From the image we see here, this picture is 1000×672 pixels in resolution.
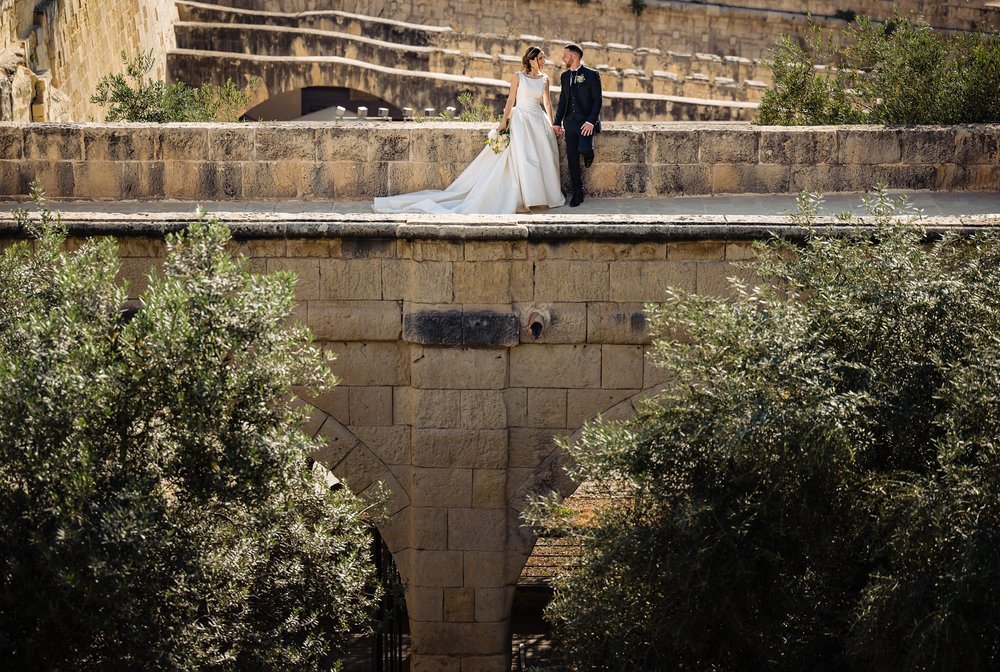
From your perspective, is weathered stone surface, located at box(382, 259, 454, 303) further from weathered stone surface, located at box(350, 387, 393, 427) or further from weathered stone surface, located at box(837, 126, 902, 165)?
weathered stone surface, located at box(837, 126, 902, 165)

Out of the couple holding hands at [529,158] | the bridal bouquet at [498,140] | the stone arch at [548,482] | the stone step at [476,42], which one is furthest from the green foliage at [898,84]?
the stone step at [476,42]

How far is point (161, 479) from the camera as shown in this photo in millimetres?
6609

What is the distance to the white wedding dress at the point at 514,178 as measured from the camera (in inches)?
405

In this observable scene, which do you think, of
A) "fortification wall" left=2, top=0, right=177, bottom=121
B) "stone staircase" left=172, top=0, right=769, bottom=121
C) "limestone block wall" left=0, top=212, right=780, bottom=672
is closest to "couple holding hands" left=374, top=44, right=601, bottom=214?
"limestone block wall" left=0, top=212, right=780, bottom=672

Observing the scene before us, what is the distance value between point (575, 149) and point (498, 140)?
0.56 meters

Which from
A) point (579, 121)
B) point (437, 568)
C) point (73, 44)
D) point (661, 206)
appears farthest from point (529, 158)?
point (73, 44)

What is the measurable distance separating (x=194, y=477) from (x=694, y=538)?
2.34m

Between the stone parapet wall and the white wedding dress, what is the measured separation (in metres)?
0.17

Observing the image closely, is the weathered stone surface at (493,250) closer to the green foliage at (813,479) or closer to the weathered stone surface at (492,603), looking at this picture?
the green foliage at (813,479)

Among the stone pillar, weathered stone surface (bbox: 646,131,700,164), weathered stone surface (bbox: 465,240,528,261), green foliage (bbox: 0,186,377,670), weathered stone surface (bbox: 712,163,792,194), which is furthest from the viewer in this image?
weathered stone surface (bbox: 712,163,792,194)

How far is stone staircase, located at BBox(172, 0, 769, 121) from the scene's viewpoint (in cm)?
2220

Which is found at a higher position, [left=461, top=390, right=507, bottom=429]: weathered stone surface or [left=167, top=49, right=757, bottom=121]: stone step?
[left=167, top=49, right=757, bottom=121]: stone step

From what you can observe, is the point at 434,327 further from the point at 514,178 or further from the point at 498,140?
the point at 498,140

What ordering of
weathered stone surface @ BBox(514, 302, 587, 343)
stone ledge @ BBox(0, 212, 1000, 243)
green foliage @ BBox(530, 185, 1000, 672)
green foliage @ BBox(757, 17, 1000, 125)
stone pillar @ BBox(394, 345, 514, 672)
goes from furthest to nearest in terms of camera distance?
1. green foliage @ BBox(757, 17, 1000, 125)
2. stone pillar @ BBox(394, 345, 514, 672)
3. weathered stone surface @ BBox(514, 302, 587, 343)
4. stone ledge @ BBox(0, 212, 1000, 243)
5. green foliage @ BBox(530, 185, 1000, 672)
